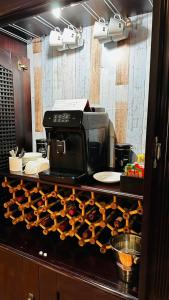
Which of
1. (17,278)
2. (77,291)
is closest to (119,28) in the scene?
(77,291)

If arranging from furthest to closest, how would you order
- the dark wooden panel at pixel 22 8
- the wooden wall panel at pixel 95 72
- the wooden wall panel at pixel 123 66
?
the wooden wall panel at pixel 95 72 → the wooden wall panel at pixel 123 66 → the dark wooden panel at pixel 22 8

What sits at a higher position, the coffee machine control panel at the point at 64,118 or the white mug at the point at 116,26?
the white mug at the point at 116,26

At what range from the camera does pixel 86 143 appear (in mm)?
1287

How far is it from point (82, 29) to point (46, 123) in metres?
0.85

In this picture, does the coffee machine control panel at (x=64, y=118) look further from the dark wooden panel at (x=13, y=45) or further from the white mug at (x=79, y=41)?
the dark wooden panel at (x=13, y=45)

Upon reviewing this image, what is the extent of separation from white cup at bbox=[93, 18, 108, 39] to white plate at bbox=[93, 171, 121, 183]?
36.7 inches


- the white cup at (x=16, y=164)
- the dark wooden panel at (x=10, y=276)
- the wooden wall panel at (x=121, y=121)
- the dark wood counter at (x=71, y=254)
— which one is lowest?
the dark wooden panel at (x=10, y=276)

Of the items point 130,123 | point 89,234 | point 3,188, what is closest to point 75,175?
point 89,234

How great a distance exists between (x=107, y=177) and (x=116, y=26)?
977mm

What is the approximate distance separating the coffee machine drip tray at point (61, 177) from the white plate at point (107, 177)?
10cm

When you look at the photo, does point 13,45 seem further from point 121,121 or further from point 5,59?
point 121,121

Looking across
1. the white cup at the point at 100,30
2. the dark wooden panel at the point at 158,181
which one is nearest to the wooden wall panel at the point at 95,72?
the white cup at the point at 100,30

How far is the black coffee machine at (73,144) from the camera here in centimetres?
125

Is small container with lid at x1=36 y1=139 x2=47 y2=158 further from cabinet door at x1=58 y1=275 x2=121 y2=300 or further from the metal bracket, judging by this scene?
cabinet door at x1=58 y1=275 x2=121 y2=300
